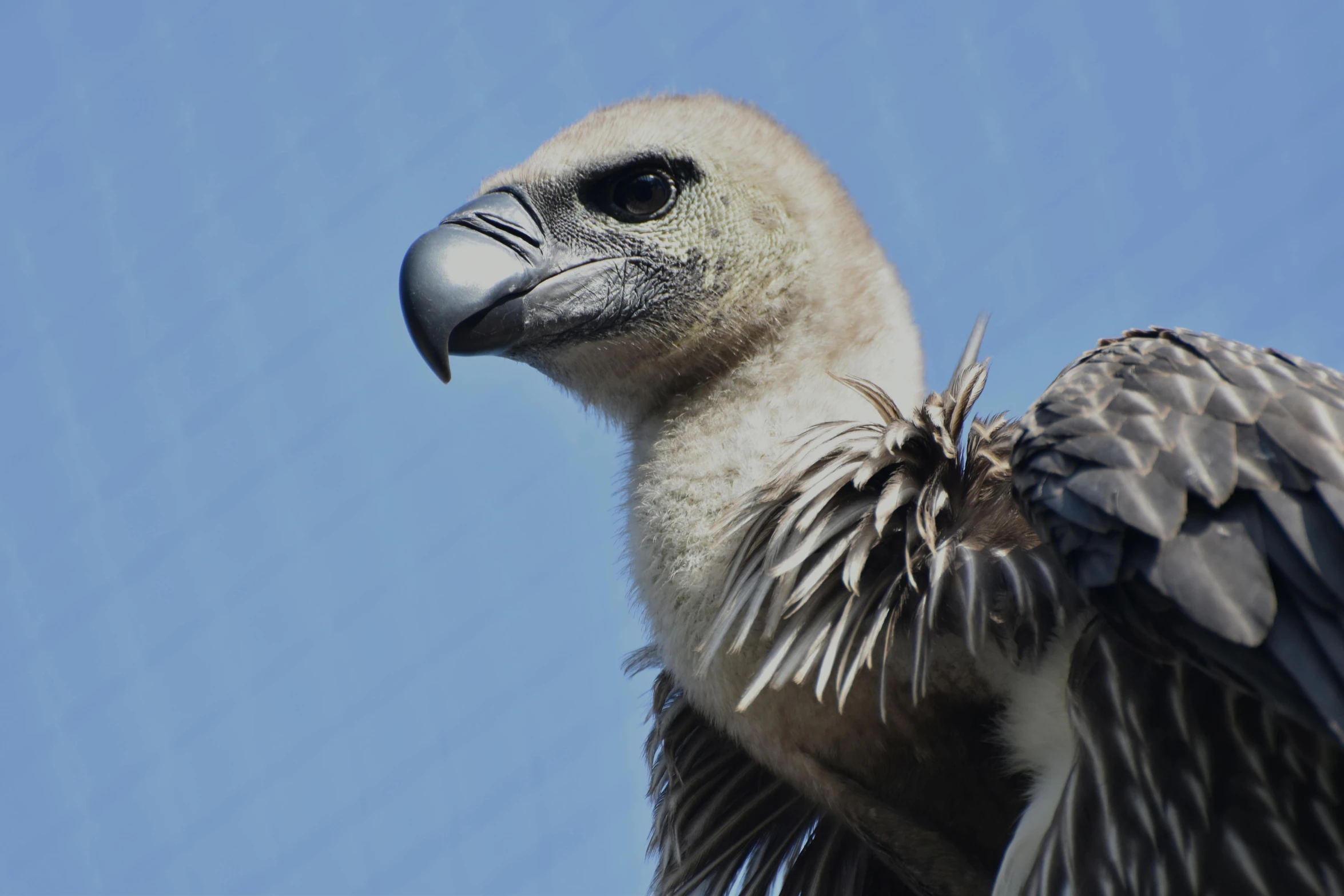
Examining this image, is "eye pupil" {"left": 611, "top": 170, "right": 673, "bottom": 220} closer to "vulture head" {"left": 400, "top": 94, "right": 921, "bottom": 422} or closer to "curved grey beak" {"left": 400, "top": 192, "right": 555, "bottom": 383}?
"vulture head" {"left": 400, "top": 94, "right": 921, "bottom": 422}

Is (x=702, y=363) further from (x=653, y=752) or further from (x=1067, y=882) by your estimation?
(x=1067, y=882)

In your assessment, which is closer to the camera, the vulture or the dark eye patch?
the vulture

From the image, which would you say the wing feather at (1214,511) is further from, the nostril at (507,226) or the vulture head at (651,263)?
the nostril at (507,226)

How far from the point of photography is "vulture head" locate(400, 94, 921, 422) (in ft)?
9.20

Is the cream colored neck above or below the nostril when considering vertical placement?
below

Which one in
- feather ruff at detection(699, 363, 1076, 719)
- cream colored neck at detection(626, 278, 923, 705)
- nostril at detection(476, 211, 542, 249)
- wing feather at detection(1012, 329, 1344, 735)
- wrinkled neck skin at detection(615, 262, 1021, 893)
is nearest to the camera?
wing feather at detection(1012, 329, 1344, 735)

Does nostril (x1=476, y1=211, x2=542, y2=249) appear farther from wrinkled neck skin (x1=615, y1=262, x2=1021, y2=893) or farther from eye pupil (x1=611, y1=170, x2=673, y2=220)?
wrinkled neck skin (x1=615, y1=262, x2=1021, y2=893)

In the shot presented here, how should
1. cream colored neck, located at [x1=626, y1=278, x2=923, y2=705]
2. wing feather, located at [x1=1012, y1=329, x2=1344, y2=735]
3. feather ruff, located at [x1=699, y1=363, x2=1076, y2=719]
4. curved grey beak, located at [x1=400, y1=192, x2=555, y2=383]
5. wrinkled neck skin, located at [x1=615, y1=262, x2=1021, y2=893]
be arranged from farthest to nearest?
curved grey beak, located at [x1=400, y1=192, x2=555, y2=383] < cream colored neck, located at [x1=626, y1=278, x2=923, y2=705] < wrinkled neck skin, located at [x1=615, y1=262, x2=1021, y2=893] < feather ruff, located at [x1=699, y1=363, x2=1076, y2=719] < wing feather, located at [x1=1012, y1=329, x2=1344, y2=735]

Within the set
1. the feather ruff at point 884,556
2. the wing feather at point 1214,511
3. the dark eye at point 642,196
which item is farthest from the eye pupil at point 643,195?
the wing feather at point 1214,511

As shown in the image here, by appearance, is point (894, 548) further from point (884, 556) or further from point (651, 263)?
point (651, 263)

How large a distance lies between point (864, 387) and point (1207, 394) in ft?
1.89

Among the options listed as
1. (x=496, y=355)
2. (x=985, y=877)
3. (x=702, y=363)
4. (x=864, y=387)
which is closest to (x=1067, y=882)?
(x=985, y=877)

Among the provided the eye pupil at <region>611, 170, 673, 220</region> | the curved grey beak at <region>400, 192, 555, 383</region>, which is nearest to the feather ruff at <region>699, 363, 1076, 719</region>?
the curved grey beak at <region>400, 192, 555, 383</region>

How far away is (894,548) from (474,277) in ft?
3.08
